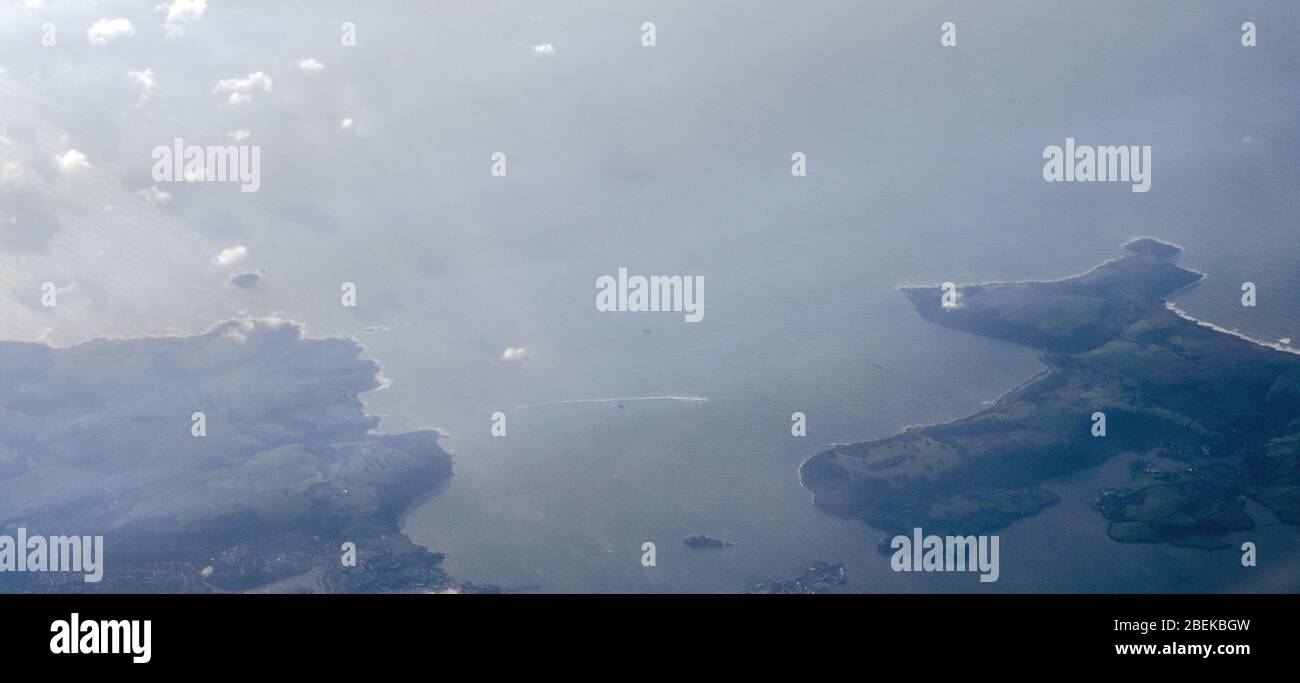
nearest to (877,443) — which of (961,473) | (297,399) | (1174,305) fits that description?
(961,473)

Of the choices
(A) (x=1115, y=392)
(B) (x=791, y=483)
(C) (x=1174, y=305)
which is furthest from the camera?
(C) (x=1174, y=305)

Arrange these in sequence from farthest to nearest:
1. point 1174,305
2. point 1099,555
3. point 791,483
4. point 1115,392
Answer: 1. point 1174,305
2. point 1115,392
3. point 791,483
4. point 1099,555

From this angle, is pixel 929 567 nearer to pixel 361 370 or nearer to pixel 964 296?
pixel 964 296

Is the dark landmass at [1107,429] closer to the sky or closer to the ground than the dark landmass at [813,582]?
closer to the sky

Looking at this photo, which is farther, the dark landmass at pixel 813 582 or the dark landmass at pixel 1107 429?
the dark landmass at pixel 1107 429

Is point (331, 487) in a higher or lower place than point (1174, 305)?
lower

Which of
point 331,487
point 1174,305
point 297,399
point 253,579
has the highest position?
point 1174,305
